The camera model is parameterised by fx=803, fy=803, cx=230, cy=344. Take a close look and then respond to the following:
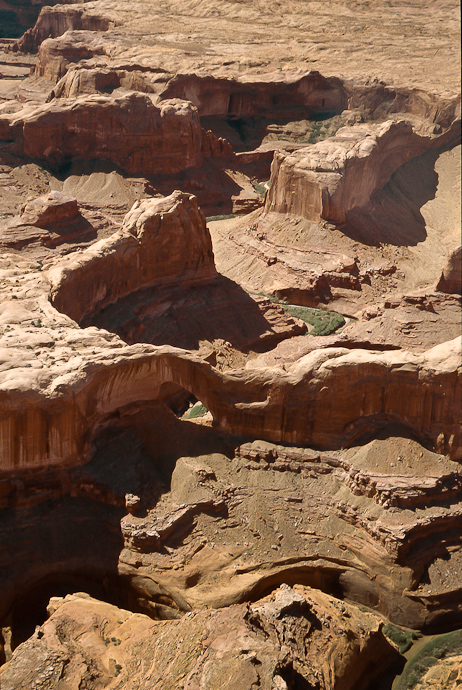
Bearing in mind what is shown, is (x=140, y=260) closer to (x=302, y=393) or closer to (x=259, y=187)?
(x=302, y=393)

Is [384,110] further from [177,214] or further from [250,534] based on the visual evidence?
[250,534]

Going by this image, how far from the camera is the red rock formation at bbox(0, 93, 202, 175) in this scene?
6006 centimetres

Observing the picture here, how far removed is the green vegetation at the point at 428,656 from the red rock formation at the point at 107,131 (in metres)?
45.9

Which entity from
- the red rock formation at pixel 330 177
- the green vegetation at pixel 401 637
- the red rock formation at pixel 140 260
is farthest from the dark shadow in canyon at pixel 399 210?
the green vegetation at pixel 401 637

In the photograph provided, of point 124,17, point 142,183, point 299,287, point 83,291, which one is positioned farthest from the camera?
point 124,17

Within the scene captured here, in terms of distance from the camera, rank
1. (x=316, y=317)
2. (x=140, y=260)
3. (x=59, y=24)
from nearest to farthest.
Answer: (x=140, y=260), (x=316, y=317), (x=59, y=24)

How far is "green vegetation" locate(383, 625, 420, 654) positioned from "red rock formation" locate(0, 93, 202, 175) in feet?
148

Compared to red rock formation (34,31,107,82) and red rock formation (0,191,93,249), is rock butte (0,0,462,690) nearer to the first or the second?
red rock formation (0,191,93,249)

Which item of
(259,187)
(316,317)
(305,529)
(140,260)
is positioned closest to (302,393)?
(305,529)

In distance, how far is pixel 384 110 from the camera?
7738 centimetres

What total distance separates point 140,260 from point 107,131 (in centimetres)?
2599

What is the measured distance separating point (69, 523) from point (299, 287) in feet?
87.4

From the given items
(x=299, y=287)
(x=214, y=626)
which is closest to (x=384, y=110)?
(x=299, y=287)

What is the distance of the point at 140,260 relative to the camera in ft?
125
